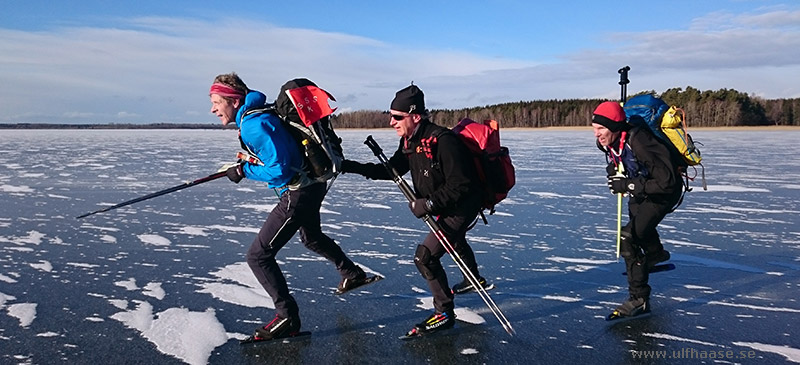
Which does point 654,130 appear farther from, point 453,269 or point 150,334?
point 150,334

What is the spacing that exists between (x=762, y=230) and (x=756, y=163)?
11.8 metres

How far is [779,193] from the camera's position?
1117 cm

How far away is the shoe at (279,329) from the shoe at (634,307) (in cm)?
244

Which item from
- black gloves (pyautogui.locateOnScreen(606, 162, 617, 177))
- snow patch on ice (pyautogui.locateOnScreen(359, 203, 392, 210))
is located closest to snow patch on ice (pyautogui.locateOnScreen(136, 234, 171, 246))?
snow patch on ice (pyautogui.locateOnScreen(359, 203, 392, 210))

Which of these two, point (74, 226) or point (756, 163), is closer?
point (74, 226)

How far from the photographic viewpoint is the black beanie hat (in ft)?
13.6

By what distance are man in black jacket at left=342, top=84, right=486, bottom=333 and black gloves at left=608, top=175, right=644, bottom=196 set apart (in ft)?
3.72

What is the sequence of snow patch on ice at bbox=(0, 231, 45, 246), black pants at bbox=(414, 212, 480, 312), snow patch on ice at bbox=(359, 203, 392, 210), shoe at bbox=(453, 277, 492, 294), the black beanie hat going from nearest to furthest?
the black beanie hat, black pants at bbox=(414, 212, 480, 312), shoe at bbox=(453, 277, 492, 294), snow patch on ice at bbox=(0, 231, 45, 246), snow patch on ice at bbox=(359, 203, 392, 210)

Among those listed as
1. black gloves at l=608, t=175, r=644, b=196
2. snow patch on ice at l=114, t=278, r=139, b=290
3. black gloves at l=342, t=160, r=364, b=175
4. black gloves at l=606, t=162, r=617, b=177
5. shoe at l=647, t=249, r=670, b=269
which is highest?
black gloves at l=342, t=160, r=364, b=175

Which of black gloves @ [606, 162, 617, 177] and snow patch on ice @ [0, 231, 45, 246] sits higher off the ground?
black gloves @ [606, 162, 617, 177]

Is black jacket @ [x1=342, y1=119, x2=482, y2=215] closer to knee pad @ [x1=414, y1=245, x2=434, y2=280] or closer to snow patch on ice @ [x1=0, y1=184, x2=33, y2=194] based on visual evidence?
knee pad @ [x1=414, y1=245, x2=434, y2=280]

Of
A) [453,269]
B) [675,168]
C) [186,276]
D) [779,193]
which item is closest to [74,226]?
[186,276]

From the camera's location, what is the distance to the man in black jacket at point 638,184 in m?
4.38

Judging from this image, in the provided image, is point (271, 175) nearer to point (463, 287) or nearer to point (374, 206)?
point (463, 287)
